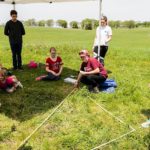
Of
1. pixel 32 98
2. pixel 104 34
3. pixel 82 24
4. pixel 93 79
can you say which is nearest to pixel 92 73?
pixel 93 79

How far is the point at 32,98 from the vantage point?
877 centimetres

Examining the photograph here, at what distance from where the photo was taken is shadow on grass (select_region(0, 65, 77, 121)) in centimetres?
783

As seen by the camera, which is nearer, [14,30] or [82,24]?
[14,30]

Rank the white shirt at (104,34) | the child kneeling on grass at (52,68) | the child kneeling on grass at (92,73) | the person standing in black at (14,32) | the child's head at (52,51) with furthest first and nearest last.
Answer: the person standing in black at (14,32) → the white shirt at (104,34) → the child kneeling on grass at (52,68) → the child's head at (52,51) → the child kneeling on grass at (92,73)

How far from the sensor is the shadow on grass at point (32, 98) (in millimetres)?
7832

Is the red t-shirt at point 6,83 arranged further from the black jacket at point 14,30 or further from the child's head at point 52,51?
the black jacket at point 14,30

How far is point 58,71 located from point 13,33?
2219mm

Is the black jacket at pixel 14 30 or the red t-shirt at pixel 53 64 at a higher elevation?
the black jacket at pixel 14 30

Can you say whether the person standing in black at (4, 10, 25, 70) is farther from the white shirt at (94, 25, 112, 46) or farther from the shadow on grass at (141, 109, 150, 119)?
the shadow on grass at (141, 109, 150, 119)

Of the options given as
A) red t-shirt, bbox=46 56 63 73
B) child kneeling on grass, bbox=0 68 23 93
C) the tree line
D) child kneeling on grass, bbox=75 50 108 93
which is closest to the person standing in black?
red t-shirt, bbox=46 56 63 73

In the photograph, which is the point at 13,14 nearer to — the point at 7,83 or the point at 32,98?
the point at 7,83

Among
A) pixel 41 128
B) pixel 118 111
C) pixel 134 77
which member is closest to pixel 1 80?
pixel 41 128

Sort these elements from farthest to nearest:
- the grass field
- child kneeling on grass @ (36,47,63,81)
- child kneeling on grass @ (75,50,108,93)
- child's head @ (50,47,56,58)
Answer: child kneeling on grass @ (36,47,63,81)
child's head @ (50,47,56,58)
child kneeling on grass @ (75,50,108,93)
the grass field

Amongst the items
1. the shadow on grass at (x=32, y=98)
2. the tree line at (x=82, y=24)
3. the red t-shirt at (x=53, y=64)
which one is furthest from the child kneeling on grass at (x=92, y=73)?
the tree line at (x=82, y=24)
